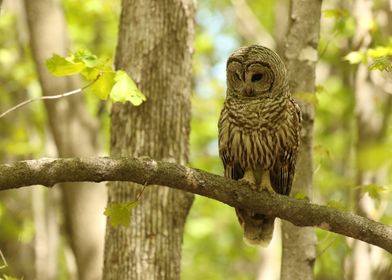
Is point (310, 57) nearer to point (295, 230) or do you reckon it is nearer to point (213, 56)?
point (295, 230)

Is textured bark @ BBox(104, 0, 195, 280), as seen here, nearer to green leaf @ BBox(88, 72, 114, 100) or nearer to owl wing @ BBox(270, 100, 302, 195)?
owl wing @ BBox(270, 100, 302, 195)

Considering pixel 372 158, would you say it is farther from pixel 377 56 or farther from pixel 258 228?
pixel 377 56

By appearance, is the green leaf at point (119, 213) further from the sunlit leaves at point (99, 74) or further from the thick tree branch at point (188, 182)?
the sunlit leaves at point (99, 74)

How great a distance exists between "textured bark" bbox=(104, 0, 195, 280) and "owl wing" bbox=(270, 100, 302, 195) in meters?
0.74

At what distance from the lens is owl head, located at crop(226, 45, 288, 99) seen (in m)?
4.88

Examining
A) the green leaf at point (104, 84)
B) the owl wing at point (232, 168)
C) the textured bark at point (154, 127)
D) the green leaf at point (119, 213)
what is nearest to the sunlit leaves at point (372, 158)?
the green leaf at point (119, 213)

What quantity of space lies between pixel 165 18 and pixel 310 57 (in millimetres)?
1248

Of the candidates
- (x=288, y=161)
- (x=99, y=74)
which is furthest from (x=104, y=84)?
(x=288, y=161)

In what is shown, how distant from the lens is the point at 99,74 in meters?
4.37

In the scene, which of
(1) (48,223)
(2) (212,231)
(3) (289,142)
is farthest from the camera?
(2) (212,231)

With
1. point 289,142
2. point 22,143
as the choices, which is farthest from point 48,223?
point 289,142

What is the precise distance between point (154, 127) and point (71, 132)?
2002mm

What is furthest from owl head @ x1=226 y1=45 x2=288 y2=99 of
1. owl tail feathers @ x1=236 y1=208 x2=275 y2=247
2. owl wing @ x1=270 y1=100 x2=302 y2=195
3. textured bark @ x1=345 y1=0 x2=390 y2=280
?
textured bark @ x1=345 y1=0 x2=390 y2=280

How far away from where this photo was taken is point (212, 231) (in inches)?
655
